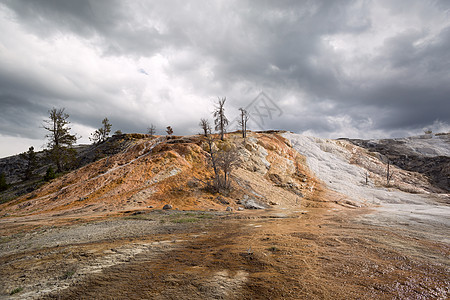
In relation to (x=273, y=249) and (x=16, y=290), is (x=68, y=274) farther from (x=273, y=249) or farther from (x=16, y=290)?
(x=273, y=249)

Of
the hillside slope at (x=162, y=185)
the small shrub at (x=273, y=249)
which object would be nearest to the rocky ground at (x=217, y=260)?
the small shrub at (x=273, y=249)

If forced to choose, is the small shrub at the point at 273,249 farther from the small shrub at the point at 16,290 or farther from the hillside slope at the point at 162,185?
the hillside slope at the point at 162,185

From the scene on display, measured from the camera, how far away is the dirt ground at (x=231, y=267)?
3.96m

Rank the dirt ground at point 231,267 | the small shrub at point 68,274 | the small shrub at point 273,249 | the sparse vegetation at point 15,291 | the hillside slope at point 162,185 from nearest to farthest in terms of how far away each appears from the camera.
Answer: the dirt ground at point 231,267 → the sparse vegetation at point 15,291 → the small shrub at point 68,274 → the small shrub at point 273,249 → the hillside slope at point 162,185

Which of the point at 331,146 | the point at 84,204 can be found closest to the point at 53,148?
the point at 84,204

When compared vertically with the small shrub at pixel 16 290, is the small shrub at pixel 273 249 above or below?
below

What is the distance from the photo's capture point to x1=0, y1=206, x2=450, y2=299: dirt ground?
3.96m

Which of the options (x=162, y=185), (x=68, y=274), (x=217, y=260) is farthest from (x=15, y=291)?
(x=162, y=185)

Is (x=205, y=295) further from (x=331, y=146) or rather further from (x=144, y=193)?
(x=331, y=146)

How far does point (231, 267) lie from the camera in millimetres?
4992

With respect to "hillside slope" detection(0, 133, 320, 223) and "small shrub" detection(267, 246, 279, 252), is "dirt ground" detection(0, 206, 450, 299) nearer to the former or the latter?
"small shrub" detection(267, 246, 279, 252)

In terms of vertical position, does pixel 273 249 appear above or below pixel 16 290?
below

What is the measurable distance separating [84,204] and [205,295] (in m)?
19.4

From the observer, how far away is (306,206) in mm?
24047
